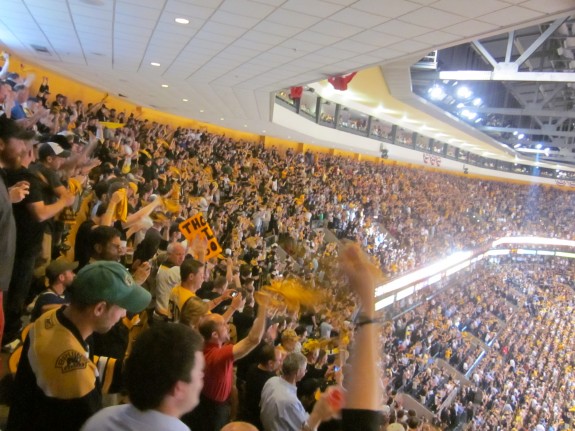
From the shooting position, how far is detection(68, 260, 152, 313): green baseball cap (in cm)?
150

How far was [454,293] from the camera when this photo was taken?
1958 cm

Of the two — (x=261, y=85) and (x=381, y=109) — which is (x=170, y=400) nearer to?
(x=261, y=85)

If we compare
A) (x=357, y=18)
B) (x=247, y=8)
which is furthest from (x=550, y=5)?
(x=247, y=8)

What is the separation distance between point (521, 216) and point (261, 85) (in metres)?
31.4

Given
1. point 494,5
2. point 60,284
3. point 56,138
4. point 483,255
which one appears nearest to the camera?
point 60,284

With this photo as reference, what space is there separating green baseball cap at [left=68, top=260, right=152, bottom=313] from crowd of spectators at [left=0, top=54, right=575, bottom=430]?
0.27 meters

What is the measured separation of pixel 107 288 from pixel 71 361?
0.24 m

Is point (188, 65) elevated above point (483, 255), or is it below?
above

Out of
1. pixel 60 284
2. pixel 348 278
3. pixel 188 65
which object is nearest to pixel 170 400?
pixel 348 278

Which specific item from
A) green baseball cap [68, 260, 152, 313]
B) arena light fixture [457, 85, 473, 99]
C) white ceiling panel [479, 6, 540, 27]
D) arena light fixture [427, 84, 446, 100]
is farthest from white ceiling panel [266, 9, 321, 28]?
arena light fixture [457, 85, 473, 99]

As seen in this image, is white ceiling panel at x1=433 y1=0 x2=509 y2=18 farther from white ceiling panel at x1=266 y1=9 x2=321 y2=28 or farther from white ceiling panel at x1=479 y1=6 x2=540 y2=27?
white ceiling panel at x1=266 y1=9 x2=321 y2=28

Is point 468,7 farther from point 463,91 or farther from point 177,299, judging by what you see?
point 463,91

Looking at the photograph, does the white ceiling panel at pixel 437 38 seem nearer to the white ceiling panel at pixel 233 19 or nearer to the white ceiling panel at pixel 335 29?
the white ceiling panel at pixel 335 29

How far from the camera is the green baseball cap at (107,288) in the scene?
150 centimetres
